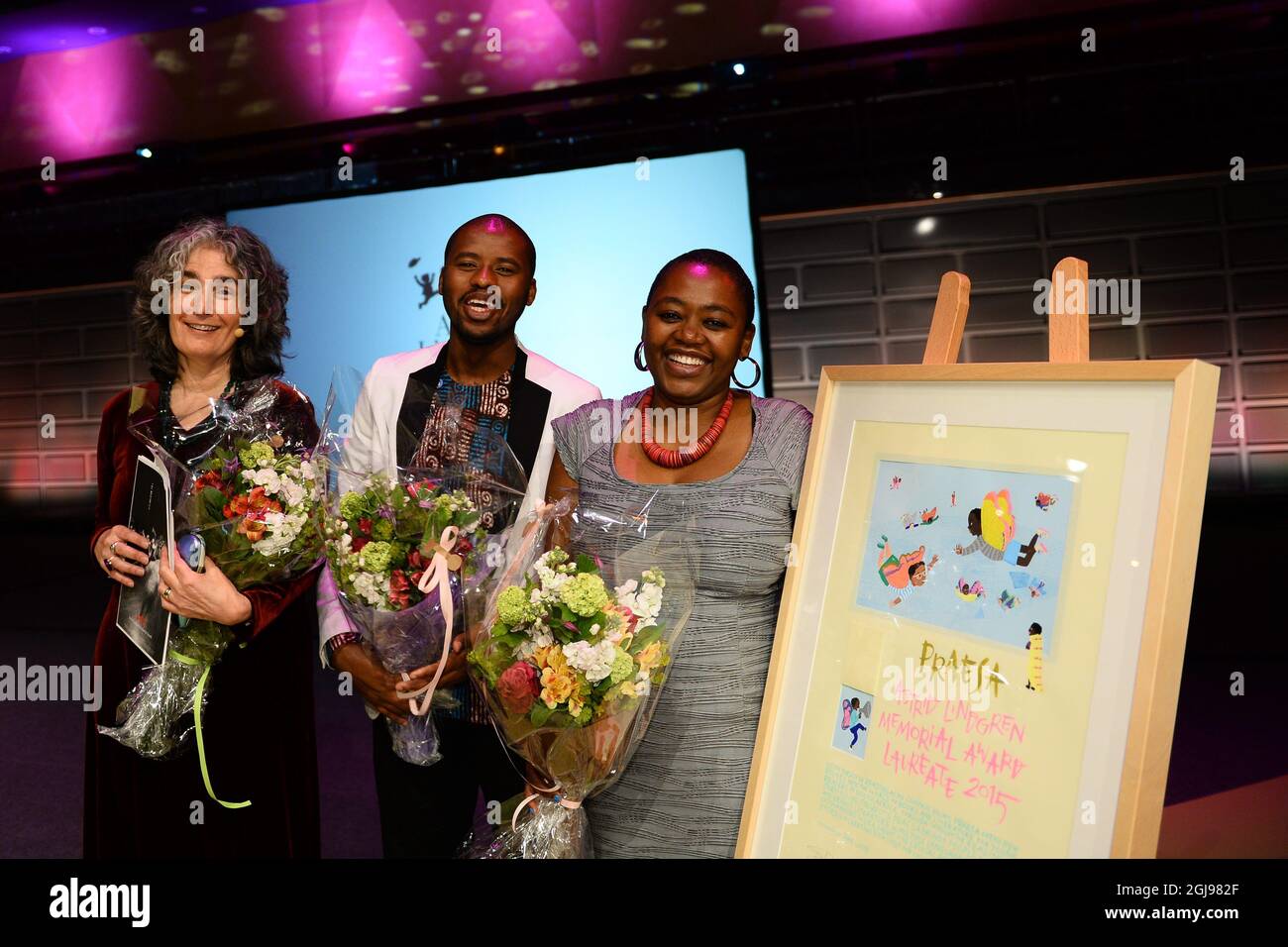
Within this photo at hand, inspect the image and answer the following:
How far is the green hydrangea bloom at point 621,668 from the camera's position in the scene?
1.30 metres

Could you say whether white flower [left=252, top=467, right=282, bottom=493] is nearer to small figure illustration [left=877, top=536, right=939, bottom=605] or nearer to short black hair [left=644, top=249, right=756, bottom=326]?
short black hair [left=644, top=249, right=756, bottom=326]

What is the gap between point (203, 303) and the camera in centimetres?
192

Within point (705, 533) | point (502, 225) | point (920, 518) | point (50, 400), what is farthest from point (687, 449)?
point (50, 400)

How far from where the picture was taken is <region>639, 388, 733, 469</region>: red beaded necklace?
5.41 feet

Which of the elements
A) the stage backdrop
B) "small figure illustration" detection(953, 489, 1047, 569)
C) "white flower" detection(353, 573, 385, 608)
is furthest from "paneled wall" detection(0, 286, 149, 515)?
"small figure illustration" detection(953, 489, 1047, 569)

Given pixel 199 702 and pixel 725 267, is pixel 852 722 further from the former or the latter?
pixel 199 702

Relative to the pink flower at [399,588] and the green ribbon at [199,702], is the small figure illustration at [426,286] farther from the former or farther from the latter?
the pink flower at [399,588]

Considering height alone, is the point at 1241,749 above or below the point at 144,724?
below

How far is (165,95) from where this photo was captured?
422cm

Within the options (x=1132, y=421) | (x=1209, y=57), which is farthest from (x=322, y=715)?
(x=1209, y=57)

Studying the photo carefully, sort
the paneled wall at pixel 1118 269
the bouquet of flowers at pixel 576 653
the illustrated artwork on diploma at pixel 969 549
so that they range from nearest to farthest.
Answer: the illustrated artwork on diploma at pixel 969 549 → the bouquet of flowers at pixel 576 653 → the paneled wall at pixel 1118 269

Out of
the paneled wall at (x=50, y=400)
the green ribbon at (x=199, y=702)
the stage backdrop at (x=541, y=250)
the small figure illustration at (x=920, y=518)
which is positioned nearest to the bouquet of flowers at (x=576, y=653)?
the small figure illustration at (x=920, y=518)
